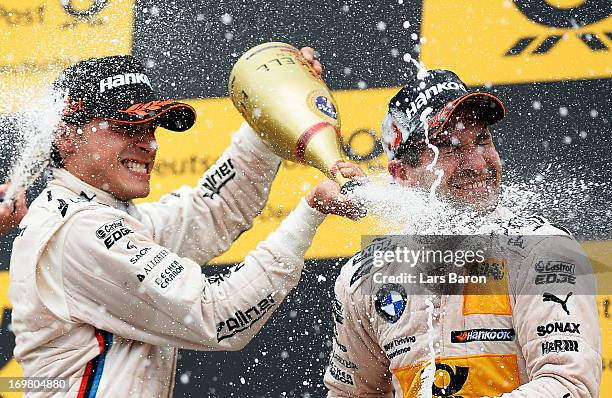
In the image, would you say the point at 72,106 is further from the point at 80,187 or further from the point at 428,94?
the point at 428,94

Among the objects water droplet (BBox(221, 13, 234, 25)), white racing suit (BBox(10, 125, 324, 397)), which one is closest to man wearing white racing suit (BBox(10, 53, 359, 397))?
white racing suit (BBox(10, 125, 324, 397))

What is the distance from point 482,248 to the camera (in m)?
2.78

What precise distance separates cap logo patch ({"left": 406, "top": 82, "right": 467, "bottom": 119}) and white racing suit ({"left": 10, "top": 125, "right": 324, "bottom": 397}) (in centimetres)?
41

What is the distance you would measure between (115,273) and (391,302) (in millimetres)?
781

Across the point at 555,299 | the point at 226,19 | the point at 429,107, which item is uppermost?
the point at 226,19

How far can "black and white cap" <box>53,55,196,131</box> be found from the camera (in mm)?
3143

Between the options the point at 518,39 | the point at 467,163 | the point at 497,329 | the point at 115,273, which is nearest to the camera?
the point at 497,329

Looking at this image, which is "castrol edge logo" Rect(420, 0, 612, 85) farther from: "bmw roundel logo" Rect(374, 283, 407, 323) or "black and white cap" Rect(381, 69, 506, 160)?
"bmw roundel logo" Rect(374, 283, 407, 323)

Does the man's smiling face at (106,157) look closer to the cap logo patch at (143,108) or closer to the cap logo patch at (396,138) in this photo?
the cap logo patch at (143,108)

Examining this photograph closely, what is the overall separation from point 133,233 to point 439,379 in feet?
3.16

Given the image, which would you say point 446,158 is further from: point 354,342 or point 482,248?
point 354,342

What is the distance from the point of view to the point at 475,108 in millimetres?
2830

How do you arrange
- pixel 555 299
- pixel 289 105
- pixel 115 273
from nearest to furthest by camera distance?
pixel 555 299 < pixel 115 273 < pixel 289 105

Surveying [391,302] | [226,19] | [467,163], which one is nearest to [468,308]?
[391,302]
